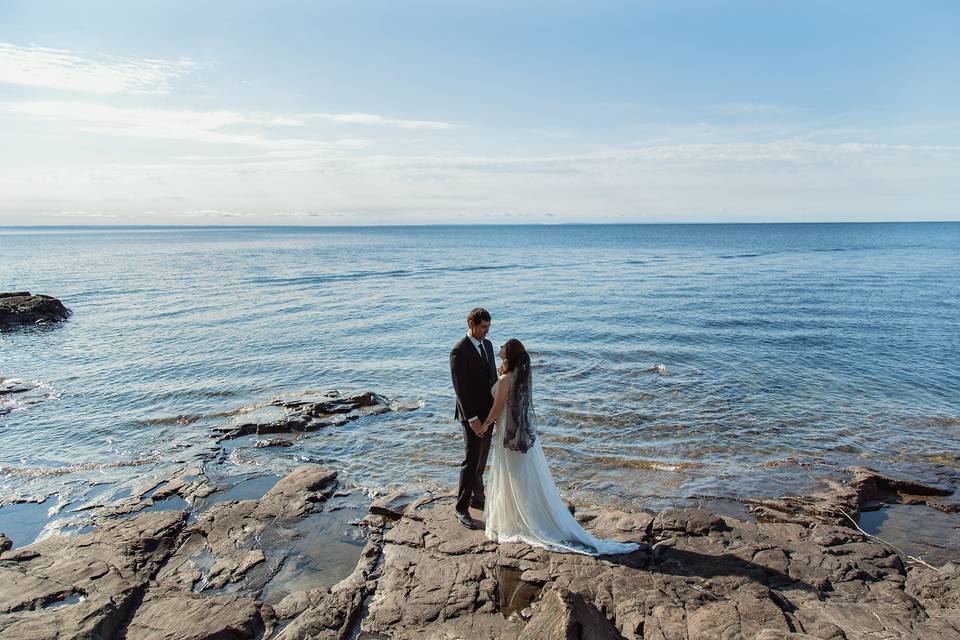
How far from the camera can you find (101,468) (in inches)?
464

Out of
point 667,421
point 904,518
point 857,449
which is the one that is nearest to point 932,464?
point 857,449

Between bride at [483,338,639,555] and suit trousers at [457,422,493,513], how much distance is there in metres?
0.45

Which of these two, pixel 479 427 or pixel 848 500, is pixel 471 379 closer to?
pixel 479 427

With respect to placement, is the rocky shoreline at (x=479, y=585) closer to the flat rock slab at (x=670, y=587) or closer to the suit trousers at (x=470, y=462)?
the flat rock slab at (x=670, y=587)

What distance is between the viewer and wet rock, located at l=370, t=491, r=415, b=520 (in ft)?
29.9

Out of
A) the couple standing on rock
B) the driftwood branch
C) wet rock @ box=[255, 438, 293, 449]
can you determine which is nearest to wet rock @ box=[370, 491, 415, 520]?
the couple standing on rock

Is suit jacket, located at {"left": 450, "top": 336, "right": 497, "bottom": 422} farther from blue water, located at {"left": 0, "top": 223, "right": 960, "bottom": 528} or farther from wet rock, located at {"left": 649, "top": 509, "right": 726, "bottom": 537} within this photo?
blue water, located at {"left": 0, "top": 223, "right": 960, "bottom": 528}

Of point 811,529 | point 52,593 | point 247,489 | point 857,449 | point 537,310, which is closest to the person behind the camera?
point 52,593

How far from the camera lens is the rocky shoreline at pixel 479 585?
5.89 meters

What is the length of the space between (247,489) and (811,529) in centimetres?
912

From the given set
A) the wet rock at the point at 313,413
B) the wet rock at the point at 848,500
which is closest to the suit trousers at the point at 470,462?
the wet rock at the point at 848,500

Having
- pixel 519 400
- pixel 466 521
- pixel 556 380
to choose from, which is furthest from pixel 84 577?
pixel 556 380

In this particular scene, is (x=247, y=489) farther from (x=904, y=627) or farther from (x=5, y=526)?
Result: (x=904, y=627)

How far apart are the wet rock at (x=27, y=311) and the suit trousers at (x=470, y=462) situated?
30.8 m
